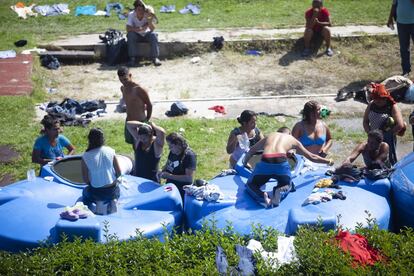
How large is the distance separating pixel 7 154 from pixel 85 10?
8.77m

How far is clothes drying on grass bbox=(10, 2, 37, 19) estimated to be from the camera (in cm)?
1941

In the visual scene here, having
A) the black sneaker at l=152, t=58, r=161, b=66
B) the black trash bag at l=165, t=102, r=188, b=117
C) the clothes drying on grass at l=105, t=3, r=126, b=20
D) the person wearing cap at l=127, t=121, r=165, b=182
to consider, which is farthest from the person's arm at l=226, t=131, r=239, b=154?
the clothes drying on grass at l=105, t=3, r=126, b=20

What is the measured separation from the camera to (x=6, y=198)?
28.1 feet

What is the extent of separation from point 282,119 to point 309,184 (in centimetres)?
412

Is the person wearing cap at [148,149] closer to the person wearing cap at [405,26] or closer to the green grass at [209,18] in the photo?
the person wearing cap at [405,26]

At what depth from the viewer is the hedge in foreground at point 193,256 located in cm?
667

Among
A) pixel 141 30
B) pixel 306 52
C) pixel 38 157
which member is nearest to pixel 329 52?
pixel 306 52

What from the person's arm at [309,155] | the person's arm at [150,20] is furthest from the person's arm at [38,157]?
the person's arm at [150,20]

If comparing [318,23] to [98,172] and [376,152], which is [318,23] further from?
[98,172]

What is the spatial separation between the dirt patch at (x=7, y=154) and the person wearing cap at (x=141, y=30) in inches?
200

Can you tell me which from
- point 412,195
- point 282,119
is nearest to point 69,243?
point 412,195

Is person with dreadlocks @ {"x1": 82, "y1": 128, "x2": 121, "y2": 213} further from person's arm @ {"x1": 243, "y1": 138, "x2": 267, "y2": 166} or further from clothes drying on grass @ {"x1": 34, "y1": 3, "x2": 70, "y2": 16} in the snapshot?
clothes drying on grass @ {"x1": 34, "y1": 3, "x2": 70, "y2": 16}

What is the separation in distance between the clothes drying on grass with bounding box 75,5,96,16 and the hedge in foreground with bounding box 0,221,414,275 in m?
13.1

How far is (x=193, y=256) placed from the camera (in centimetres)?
691
